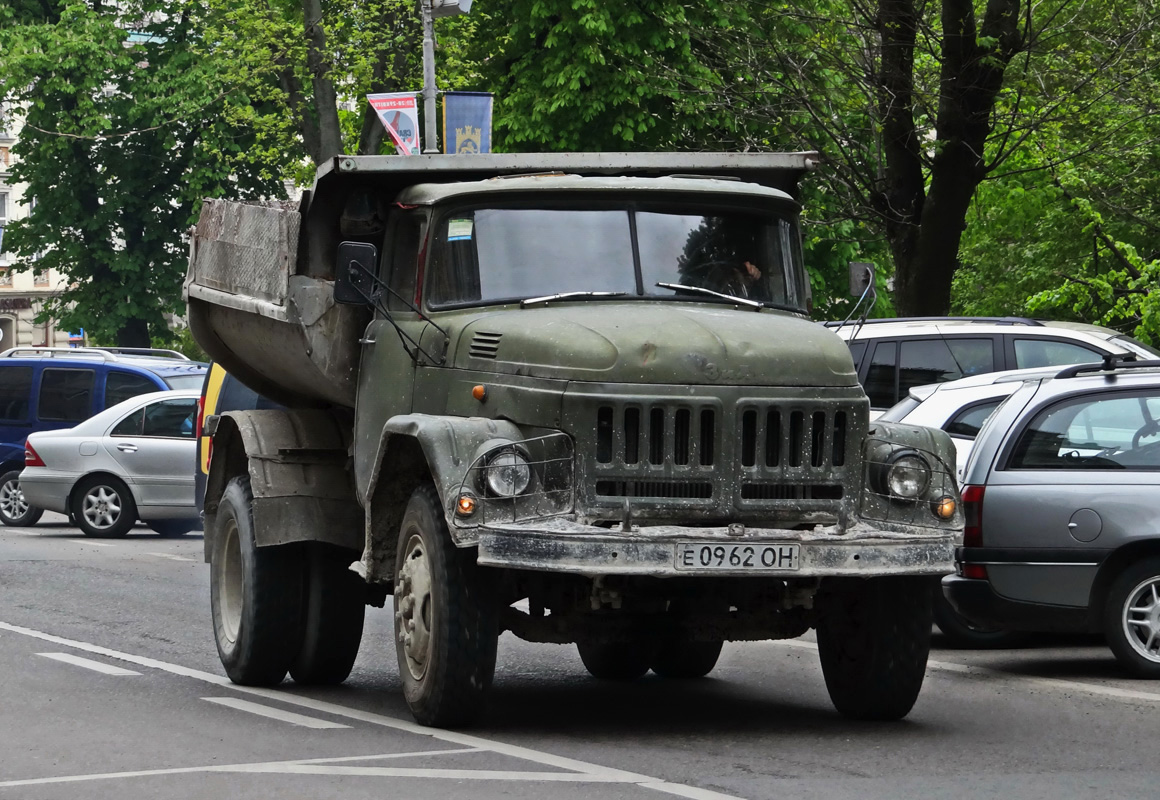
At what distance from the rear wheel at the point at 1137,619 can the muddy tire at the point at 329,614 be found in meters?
3.84

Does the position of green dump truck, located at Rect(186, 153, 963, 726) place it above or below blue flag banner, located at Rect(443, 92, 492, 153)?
below

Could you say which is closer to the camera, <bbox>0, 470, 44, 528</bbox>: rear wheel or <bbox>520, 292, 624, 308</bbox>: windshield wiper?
<bbox>520, 292, 624, 308</bbox>: windshield wiper

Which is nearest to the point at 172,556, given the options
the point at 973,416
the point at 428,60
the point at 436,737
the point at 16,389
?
the point at 16,389

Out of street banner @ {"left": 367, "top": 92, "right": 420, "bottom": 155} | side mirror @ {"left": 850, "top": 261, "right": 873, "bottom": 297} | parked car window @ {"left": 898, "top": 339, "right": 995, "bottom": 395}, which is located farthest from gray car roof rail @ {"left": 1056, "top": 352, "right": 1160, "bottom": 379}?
street banner @ {"left": 367, "top": 92, "right": 420, "bottom": 155}

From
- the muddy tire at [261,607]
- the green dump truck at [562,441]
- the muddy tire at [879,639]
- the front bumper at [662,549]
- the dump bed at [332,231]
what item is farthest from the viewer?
the muddy tire at [261,607]

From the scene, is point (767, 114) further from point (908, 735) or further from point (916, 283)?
point (908, 735)

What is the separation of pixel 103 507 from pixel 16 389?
13.9 feet

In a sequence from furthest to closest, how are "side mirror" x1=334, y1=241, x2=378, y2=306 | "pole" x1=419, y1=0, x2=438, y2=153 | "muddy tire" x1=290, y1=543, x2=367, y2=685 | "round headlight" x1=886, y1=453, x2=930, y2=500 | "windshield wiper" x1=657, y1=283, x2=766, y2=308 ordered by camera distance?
"pole" x1=419, y1=0, x2=438, y2=153
"muddy tire" x1=290, y1=543, x2=367, y2=685
"windshield wiper" x1=657, y1=283, x2=766, y2=308
"side mirror" x1=334, y1=241, x2=378, y2=306
"round headlight" x1=886, y1=453, x2=930, y2=500

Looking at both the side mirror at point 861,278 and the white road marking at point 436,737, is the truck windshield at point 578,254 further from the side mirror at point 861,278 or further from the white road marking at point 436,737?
the white road marking at point 436,737

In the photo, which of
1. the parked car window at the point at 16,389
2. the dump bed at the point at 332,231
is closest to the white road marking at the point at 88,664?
the dump bed at the point at 332,231

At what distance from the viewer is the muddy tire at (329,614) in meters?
10.6

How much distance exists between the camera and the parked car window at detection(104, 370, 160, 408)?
27.0m

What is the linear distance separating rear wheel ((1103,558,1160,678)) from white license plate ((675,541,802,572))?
10.5 ft

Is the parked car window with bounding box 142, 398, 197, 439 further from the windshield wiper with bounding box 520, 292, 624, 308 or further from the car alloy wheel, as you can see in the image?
the windshield wiper with bounding box 520, 292, 624, 308
